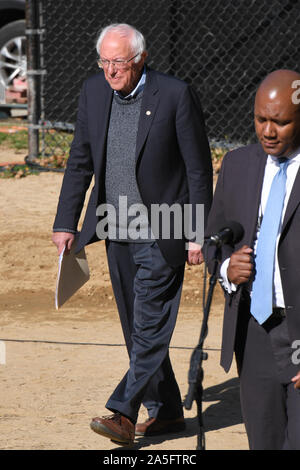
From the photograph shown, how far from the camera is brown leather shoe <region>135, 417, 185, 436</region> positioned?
17.9 feet

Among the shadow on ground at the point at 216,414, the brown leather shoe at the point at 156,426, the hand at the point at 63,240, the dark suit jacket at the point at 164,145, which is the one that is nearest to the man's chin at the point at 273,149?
the dark suit jacket at the point at 164,145

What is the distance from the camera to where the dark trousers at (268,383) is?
12.5 feet

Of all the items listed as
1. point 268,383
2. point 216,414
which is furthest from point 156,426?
point 268,383

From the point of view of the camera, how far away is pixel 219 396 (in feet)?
20.1

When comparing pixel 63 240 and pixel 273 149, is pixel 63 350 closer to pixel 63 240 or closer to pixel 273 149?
pixel 63 240

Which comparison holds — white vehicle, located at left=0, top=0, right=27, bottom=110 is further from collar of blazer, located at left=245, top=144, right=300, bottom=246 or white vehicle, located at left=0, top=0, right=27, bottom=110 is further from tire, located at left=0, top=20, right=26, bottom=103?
collar of blazer, located at left=245, top=144, right=300, bottom=246

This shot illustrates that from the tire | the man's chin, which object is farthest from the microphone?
the tire

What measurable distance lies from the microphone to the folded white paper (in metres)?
1.77

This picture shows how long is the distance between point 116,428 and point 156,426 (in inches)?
14.2

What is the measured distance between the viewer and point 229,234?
3717 millimetres

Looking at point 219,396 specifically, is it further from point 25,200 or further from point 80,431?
point 25,200

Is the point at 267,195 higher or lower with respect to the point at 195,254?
higher
